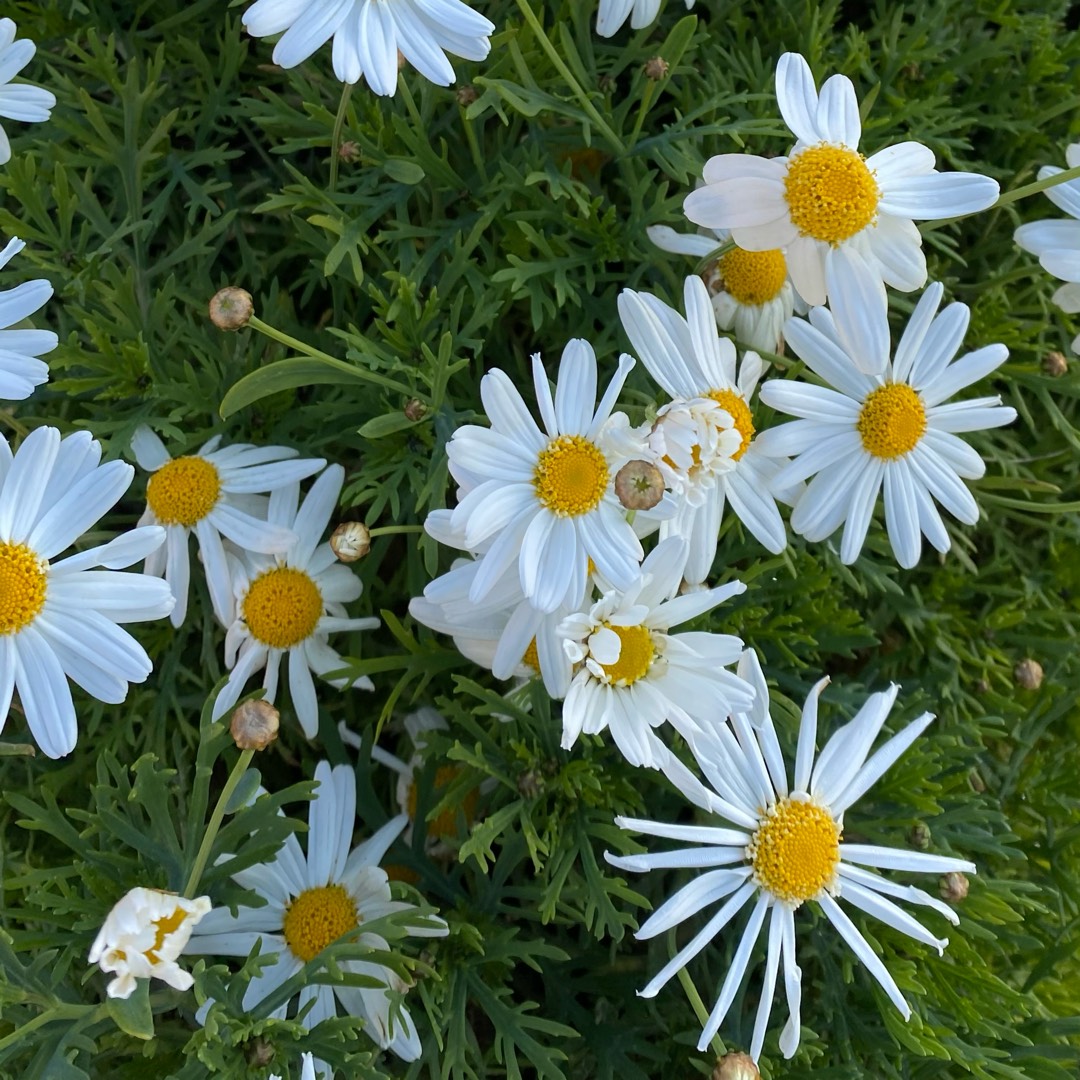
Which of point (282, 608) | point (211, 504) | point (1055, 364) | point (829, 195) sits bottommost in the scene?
point (282, 608)

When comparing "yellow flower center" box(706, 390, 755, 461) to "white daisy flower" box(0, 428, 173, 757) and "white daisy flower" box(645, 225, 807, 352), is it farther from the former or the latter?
"white daisy flower" box(0, 428, 173, 757)

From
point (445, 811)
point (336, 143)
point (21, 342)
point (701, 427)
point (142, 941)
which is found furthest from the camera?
point (445, 811)

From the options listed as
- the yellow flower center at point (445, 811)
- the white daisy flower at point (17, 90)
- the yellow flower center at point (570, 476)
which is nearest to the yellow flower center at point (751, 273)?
the yellow flower center at point (570, 476)

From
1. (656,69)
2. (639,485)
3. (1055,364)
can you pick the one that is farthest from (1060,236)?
(639,485)

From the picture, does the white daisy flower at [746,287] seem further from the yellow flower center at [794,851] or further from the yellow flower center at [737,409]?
the yellow flower center at [794,851]

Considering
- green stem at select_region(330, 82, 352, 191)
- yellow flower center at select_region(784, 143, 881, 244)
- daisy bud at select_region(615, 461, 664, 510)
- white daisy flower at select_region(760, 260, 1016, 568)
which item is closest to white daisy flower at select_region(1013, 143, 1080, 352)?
Answer: white daisy flower at select_region(760, 260, 1016, 568)

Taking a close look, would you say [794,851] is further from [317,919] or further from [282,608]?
[282,608]

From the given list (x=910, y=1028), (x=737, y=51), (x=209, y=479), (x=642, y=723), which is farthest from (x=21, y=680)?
(x=737, y=51)
